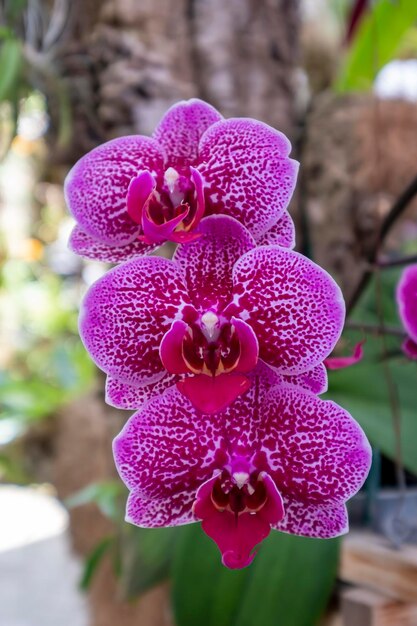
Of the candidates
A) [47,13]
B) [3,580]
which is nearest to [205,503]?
[47,13]

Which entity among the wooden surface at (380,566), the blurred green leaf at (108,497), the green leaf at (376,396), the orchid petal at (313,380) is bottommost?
the blurred green leaf at (108,497)

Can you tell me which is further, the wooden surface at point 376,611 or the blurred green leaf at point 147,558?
the blurred green leaf at point 147,558

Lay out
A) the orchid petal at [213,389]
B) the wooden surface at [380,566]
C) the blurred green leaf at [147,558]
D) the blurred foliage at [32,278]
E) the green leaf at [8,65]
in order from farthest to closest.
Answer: the blurred foliage at [32,278]
the blurred green leaf at [147,558]
the green leaf at [8,65]
the wooden surface at [380,566]
the orchid petal at [213,389]

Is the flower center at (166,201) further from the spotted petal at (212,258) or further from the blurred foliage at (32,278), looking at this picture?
the blurred foliage at (32,278)

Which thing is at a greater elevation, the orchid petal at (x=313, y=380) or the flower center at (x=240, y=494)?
the orchid petal at (x=313, y=380)

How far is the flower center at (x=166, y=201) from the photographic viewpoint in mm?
295

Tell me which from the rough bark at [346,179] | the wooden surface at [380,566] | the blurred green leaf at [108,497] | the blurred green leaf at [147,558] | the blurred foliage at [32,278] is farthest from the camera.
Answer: the blurred foliage at [32,278]

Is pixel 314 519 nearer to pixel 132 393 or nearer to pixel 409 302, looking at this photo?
pixel 132 393

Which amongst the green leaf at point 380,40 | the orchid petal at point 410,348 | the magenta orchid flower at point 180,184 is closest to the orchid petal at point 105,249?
the magenta orchid flower at point 180,184

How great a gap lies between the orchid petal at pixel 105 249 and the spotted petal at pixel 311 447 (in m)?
0.10

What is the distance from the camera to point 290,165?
0.99ft

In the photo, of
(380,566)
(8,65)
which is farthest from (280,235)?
(8,65)

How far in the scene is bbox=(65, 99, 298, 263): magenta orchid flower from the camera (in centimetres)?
30

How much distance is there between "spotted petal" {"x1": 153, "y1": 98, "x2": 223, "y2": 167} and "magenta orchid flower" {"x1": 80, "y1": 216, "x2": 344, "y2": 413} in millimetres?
57
